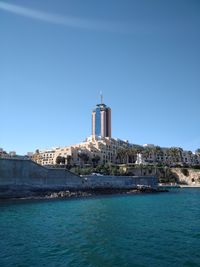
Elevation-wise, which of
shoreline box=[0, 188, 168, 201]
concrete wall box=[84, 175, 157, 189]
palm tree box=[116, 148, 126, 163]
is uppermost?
palm tree box=[116, 148, 126, 163]

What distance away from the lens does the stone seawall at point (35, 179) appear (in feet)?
188

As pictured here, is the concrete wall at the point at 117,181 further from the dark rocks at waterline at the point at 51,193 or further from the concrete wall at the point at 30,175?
the concrete wall at the point at 30,175

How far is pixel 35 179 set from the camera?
2429 inches

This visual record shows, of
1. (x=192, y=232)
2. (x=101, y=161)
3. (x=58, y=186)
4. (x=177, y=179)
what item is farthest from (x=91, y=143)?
(x=192, y=232)

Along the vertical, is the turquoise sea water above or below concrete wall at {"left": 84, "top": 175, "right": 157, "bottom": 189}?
below

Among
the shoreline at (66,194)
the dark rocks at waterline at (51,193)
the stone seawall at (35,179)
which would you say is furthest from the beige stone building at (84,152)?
the stone seawall at (35,179)

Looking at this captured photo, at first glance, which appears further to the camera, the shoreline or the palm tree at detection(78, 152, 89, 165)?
the palm tree at detection(78, 152, 89, 165)

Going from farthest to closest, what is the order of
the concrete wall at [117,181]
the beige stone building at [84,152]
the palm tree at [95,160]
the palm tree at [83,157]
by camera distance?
the beige stone building at [84,152], the palm tree at [95,160], the palm tree at [83,157], the concrete wall at [117,181]

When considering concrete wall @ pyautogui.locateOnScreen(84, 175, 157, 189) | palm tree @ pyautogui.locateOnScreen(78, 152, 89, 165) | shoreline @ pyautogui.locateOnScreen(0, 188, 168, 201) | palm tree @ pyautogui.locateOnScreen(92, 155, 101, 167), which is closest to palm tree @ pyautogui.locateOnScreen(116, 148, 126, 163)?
palm tree @ pyautogui.locateOnScreen(92, 155, 101, 167)

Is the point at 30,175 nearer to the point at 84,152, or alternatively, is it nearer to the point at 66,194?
the point at 66,194

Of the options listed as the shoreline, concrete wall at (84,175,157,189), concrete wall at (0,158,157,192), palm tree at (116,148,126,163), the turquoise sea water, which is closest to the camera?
the turquoise sea water

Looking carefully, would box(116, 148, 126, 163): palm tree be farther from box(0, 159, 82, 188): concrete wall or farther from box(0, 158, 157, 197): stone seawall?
box(0, 159, 82, 188): concrete wall

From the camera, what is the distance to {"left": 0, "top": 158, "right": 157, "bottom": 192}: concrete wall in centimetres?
5756

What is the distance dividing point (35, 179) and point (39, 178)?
105 centimetres
